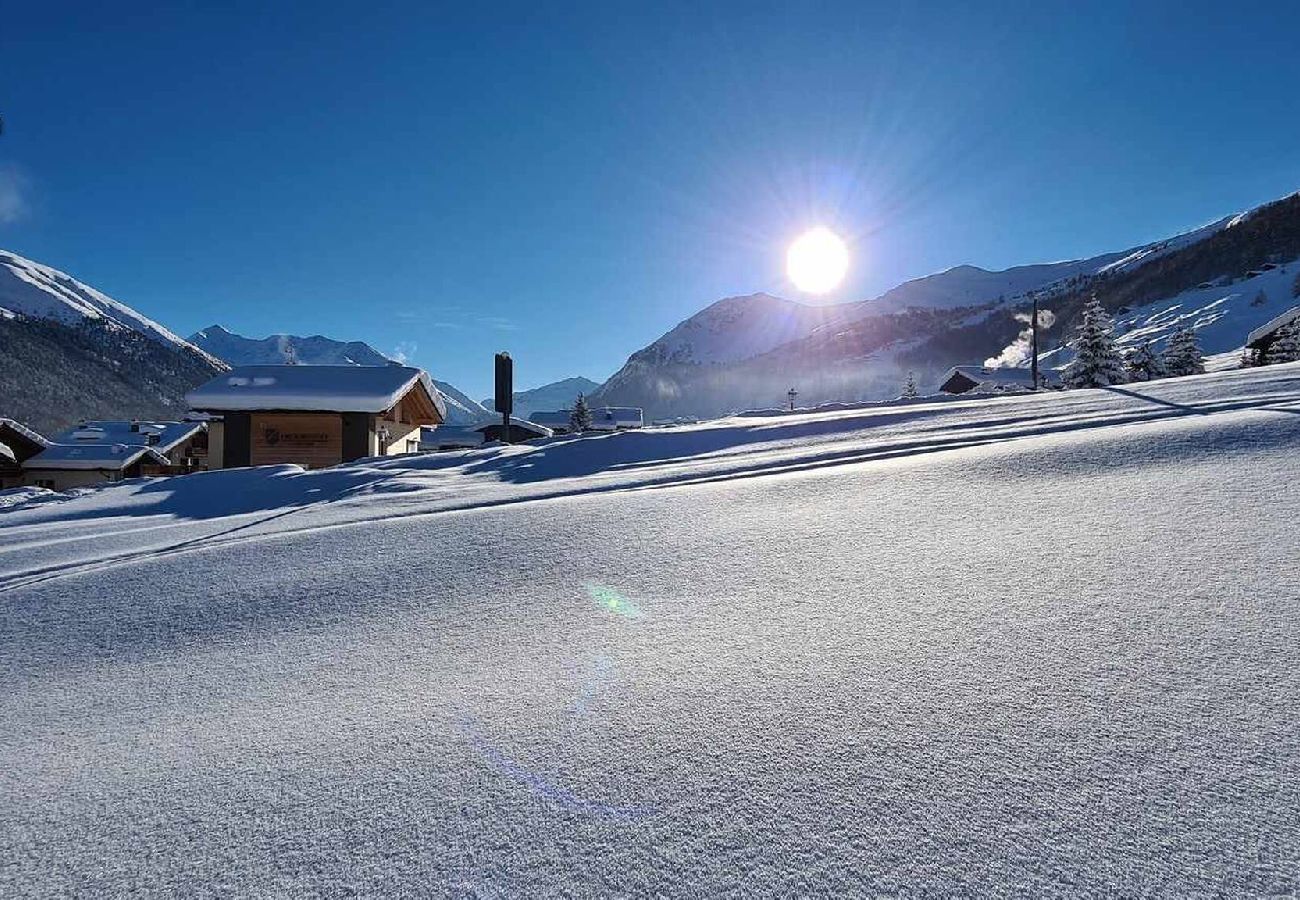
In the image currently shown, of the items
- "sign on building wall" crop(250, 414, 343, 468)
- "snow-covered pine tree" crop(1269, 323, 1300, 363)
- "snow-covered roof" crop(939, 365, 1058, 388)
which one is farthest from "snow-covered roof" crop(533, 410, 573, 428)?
"snow-covered pine tree" crop(1269, 323, 1300, 363)

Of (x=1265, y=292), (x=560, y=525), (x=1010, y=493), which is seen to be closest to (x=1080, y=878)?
(x=1010, y=493)

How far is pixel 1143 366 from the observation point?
30344mm

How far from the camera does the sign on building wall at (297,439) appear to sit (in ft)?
54.9

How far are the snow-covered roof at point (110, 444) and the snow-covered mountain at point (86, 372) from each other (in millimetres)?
59932

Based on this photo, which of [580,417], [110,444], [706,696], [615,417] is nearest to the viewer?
[706,696]

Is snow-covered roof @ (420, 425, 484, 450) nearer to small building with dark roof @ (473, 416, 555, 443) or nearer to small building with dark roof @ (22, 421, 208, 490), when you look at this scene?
small building with dark roof @ (473, 416, 555, 443)

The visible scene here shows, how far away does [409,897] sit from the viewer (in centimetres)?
133

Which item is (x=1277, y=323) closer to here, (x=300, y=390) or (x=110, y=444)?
(x=300, y=390)

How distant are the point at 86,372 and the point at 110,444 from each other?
9017 cm

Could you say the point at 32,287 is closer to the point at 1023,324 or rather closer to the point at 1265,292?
the point at 1023,324

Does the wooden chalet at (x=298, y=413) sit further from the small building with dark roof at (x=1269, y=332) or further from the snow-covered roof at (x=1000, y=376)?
the snow-covered roof at (x=1000, y=376)

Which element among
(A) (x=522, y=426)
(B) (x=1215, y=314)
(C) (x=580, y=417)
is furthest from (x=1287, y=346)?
(B) (x=1215, y=314)

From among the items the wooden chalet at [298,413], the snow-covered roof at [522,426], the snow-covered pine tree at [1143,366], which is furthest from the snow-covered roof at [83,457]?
the snow-covered pine tree at [1143,366]

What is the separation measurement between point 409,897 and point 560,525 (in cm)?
285
